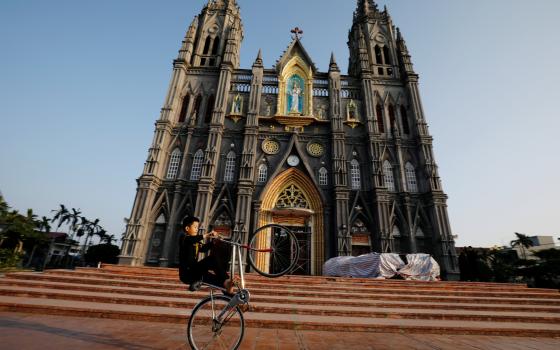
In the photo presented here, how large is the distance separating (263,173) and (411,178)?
39.9ft

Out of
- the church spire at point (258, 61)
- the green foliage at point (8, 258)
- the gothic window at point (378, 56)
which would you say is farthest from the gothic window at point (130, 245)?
the gothic window at point (378, 56)

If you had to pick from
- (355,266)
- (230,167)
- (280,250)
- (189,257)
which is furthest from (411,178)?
(189,257)

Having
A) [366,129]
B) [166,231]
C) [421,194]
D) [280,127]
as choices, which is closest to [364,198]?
[421,194]

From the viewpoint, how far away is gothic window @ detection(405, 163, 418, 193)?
20484 mm

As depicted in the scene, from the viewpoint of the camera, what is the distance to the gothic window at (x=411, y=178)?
806 inches

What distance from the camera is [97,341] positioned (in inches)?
147

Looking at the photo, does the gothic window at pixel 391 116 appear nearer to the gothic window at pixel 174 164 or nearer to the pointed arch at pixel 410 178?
the pointed arch at pixel 410 178

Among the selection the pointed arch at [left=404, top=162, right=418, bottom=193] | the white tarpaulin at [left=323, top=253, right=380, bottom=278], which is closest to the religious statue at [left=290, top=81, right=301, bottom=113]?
the pointed arch at [left=404, top=162, right=418, bottom=193]

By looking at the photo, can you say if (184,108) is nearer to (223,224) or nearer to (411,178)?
(223,224)

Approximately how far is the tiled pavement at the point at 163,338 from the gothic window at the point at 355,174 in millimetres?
15338

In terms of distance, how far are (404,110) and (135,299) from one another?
2463cm

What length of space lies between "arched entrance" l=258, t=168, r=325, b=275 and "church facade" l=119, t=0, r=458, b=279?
0.08 meters

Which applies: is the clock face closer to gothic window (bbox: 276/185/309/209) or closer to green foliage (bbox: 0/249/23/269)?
gothic window (bbox: 276/185/309/209)

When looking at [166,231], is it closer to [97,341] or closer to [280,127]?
[280,127]
